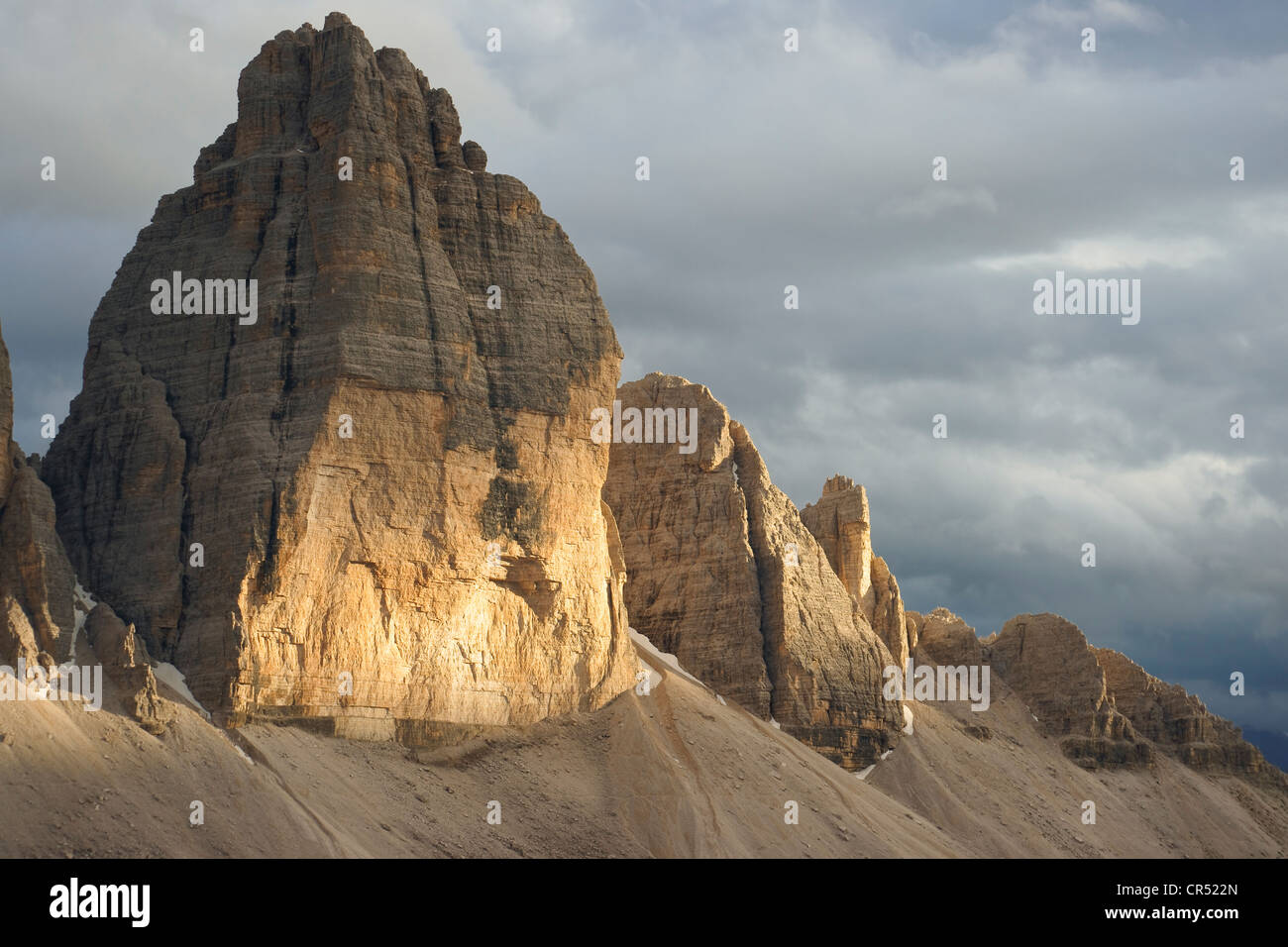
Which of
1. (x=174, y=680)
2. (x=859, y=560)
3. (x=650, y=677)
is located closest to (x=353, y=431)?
(x=174, y=680)

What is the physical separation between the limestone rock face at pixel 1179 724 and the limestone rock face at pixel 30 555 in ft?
256

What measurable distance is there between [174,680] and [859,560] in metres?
55.0

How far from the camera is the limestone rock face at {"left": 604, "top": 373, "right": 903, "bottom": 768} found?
328 feet

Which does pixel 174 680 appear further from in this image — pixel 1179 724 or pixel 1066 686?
pixel 1179 724

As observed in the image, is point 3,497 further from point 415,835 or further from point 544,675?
point 544,675

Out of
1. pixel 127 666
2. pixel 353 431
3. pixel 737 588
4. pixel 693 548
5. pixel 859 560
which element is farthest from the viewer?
pixel 859 560

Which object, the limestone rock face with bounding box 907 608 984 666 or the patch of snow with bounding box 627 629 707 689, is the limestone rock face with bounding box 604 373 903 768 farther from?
the limestone rock face with bounding box 907 608 984 666

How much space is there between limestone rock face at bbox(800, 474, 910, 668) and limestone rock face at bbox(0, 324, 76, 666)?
57191 mm

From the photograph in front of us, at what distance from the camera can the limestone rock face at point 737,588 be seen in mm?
99875

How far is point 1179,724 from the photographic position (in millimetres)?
Answer: 127750

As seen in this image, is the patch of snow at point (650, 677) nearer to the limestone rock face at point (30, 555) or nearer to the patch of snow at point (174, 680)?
the patch of snow at point (174, 680)

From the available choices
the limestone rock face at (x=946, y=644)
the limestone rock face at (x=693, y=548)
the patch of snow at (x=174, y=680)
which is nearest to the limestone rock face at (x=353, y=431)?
the patch of snow at (x=174, y=680)

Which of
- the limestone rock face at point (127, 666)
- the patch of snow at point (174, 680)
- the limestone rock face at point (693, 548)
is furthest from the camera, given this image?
the limestone rock face at point (693, 548)

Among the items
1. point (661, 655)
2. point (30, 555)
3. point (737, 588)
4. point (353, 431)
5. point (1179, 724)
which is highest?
point (353, 431)
